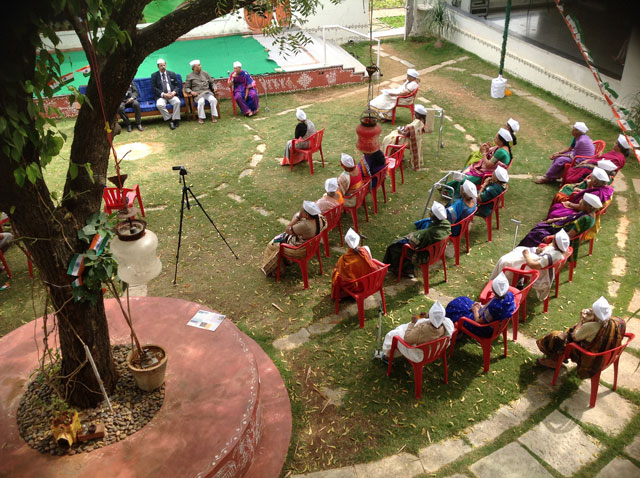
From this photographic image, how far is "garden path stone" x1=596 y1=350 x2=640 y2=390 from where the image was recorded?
234 inches

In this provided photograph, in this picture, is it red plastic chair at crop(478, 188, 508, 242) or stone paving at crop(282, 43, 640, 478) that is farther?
red plastic chair at crop(478, 188, 508, 242)

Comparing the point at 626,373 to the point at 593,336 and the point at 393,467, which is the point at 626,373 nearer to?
the point at 593,336

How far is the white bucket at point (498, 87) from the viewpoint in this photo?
13.2 metres

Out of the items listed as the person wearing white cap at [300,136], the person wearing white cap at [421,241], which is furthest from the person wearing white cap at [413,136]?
the person wearing white cap at [421,241]

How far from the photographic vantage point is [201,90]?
12.9 m

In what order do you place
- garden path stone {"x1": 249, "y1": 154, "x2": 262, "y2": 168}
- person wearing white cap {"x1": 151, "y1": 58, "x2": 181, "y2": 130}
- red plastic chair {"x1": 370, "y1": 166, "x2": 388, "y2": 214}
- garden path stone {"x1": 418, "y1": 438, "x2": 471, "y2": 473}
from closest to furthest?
garden path stone {"x1": 418, "y1": 438, "x2": 471, "y2": 473} → red plastic chair {"x1": 370, "y1": 166, "x2": 388, "y2": 214} → garden path stone {"x1": 249, "y1": 154, "x2": 262, "y2": 168} → person wearing white cap {"x1": 151, "y1": 58, "x2": 181, "y2": 130}

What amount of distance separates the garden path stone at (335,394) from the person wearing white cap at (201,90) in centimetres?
855

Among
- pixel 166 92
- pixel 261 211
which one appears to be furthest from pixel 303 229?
pixel 166 92

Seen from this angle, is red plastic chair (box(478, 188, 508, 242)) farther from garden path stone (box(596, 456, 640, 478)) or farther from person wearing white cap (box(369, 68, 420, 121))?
person wearing white cap (box(369, 68, 420, 121))

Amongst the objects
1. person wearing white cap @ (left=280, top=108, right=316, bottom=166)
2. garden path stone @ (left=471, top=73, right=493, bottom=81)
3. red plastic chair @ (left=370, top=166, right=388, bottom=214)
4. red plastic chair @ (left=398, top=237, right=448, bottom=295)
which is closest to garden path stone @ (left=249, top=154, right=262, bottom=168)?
person wearing white cap @ (left=280, top=108, right=316, bottom=166)

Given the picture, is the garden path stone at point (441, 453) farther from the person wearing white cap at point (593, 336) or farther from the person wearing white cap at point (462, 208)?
the person wearing white cap at point (462, 208)

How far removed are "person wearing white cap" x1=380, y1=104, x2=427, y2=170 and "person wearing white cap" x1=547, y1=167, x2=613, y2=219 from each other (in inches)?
111

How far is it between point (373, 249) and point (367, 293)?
1.66m

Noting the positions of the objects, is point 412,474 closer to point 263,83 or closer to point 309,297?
point 309,297
